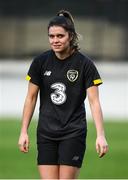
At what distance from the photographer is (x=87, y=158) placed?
1524 cm

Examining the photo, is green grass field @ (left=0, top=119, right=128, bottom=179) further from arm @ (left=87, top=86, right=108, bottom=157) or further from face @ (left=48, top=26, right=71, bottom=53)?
face @ (left=48, top=26, right=71, bottom=53)

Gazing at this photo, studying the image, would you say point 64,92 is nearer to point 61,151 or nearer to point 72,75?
point 72,75

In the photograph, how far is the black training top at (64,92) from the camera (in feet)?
26.6

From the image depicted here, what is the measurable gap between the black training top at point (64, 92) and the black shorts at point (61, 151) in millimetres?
54

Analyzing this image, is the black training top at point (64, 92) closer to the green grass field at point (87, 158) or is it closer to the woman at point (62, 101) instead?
the woman at point (62, 101)

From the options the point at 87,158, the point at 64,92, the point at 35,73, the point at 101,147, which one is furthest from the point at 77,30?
the point at 101,147

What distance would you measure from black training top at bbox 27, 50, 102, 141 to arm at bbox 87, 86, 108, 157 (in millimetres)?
77

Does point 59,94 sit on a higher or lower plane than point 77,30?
higher

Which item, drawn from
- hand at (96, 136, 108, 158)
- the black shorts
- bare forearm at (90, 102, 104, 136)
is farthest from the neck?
hand at (96, 136, 108, 158)

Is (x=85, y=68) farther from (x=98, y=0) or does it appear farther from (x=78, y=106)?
(x=98, y=0)

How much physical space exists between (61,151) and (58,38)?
1.00 meters

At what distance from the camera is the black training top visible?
8094 mm

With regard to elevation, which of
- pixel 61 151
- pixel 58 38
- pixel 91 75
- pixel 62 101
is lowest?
pixel 61 151

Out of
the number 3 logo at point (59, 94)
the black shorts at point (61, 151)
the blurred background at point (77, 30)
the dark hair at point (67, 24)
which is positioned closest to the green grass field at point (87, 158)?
the black shorts at point (61, 151)
